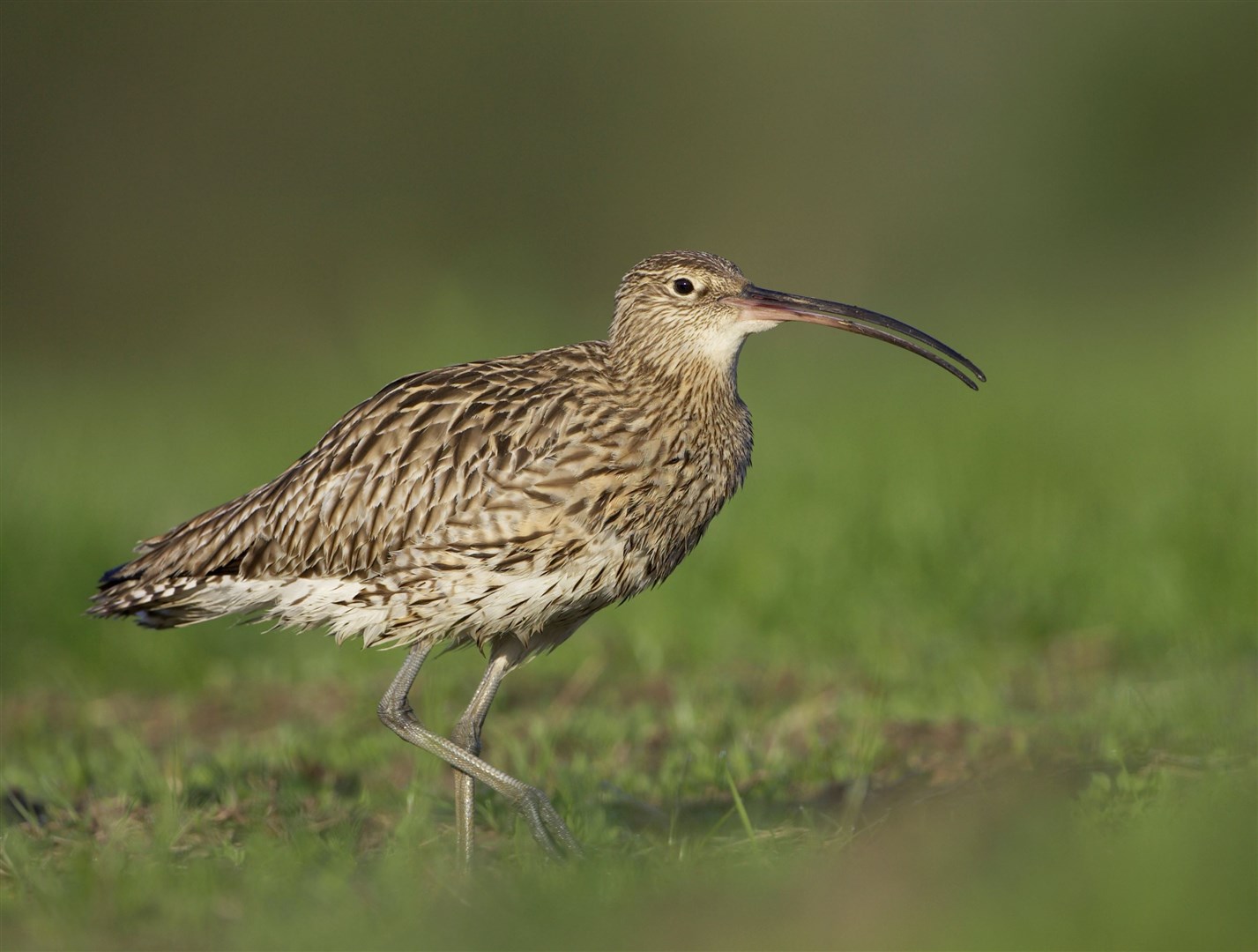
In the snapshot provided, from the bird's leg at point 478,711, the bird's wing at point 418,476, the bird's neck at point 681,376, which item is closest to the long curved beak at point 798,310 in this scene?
the bird's neck at point 681,376

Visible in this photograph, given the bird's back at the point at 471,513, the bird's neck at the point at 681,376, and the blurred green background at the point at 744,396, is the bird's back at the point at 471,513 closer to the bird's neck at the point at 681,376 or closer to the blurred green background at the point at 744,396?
the bird's neck at the point at 681,376

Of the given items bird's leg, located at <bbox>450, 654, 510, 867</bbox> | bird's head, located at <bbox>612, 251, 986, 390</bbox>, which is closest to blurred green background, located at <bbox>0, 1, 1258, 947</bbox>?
bird's leg, located at <bbox>450, 654, 510, 867</bbox>

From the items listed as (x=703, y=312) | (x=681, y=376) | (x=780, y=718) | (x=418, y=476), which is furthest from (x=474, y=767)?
(x=780, y=718)

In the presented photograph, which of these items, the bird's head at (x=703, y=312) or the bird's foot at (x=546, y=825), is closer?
the bird's foot at (x=546, y=825)

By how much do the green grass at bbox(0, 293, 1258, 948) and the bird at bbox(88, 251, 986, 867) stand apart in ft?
2.34

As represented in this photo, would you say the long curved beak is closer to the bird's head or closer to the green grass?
the bird's head

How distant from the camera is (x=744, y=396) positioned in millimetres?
15648

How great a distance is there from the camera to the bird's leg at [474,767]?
5.93 metres

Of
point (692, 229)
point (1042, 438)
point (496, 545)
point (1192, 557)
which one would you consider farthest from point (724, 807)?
point (692, 229)

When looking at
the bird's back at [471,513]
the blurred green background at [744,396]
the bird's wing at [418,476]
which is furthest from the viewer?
the bird's wing at [418,476]

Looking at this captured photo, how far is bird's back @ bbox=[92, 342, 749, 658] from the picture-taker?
612 cm

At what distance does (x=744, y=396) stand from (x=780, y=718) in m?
7.94

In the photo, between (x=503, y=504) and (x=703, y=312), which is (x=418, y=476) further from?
(x=703, y=312)

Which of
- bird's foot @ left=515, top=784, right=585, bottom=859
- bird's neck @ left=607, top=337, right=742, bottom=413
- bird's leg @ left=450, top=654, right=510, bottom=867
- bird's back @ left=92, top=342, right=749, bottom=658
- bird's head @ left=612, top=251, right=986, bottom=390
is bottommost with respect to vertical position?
bird's foot @ left=515, top=784, right=585, bottom=859
